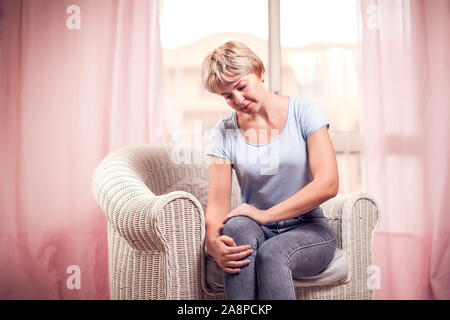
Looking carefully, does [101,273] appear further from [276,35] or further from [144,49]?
[276,35]

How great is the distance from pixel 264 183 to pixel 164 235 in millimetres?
343

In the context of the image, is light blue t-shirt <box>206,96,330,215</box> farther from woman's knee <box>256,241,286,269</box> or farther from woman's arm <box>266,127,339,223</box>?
woman's knee <box>256,241,286,269</box>

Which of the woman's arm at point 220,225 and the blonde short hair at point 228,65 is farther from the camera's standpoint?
the blonde short hair at point 228,65

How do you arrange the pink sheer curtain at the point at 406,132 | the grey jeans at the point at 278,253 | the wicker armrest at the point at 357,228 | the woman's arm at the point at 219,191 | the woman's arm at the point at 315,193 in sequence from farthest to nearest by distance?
the pink sheer curtain at the point at 406,132 < the wicker armrest at the point at 357,228 < the woman's arm at the point at 219,191 < the woman's arm at the point at 315,193 < the grey jeans at the point at 278,253

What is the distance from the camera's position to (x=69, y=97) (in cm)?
188

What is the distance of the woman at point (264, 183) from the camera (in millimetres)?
970

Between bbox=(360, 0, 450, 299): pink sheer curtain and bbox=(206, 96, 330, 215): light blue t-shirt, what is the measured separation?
83 centimetres

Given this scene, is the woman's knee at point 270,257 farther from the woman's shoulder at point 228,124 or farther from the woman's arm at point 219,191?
the woman's shoulder at point 228,124

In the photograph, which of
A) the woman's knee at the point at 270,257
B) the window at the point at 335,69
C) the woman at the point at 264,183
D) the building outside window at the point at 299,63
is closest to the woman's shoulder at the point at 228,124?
the woman at the point at 264,183

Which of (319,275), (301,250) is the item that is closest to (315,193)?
(301,250)

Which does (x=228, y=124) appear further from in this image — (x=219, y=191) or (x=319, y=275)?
(x=319, y=275)

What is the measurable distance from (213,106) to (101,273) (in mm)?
982

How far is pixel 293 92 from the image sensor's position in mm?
2033

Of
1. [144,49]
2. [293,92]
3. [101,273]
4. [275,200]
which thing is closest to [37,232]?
[101,273]
